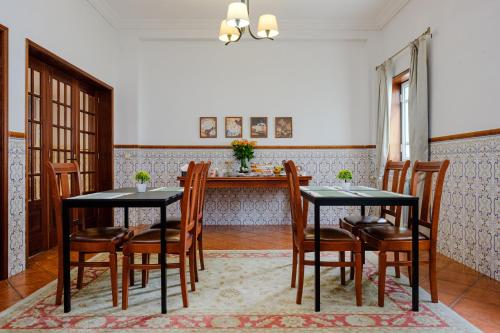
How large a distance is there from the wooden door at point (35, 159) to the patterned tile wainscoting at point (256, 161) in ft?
6.29

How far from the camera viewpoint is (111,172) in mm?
5504

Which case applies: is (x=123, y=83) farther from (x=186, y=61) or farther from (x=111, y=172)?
(x=111, y=172)

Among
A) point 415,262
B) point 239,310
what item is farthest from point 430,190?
point 239,310

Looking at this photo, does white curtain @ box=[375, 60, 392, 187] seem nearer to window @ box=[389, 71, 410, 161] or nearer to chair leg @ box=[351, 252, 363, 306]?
window @ box=[389, 71, 410, 161]

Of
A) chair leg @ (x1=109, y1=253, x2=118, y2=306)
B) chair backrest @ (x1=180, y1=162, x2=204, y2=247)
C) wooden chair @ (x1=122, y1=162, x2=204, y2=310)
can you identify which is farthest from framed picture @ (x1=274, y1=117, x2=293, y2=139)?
chair leg @ (x1=109, y1=253, x2=118, y2=306)

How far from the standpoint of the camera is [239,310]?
235 cm

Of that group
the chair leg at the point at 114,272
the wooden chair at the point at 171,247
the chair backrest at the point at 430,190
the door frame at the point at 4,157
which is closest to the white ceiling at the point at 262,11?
the door frame at the point at 4,157

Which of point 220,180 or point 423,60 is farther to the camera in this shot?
point 220,180

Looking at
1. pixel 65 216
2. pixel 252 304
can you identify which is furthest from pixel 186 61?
pixel 252 304

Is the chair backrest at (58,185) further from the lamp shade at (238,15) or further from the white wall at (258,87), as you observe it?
the white wall at (258,87)

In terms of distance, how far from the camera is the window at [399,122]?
513cm

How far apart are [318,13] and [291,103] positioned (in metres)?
1.38

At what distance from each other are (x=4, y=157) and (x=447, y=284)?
3.81 meters

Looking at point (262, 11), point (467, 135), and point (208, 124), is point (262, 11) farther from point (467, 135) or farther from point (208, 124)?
point (467, 135)
